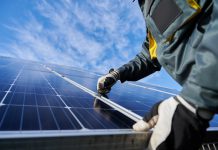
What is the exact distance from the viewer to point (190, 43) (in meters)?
2.21

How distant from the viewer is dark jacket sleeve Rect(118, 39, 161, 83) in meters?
3.85

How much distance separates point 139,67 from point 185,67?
1655 millimetres

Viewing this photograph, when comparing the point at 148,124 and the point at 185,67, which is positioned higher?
the point at 185,67

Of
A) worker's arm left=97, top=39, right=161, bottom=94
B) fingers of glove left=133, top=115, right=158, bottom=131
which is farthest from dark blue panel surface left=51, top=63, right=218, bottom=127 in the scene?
fingers of glove left=133, top=115, right=158, bottom=131

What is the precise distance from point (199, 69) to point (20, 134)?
1316mm

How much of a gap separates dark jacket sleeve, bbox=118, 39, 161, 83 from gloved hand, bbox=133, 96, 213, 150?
73.5 inches

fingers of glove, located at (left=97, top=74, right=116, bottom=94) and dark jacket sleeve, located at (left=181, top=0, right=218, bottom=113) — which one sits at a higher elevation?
dark jacket sleeve, located at (left=181, top=0, right=218, bottom=113)

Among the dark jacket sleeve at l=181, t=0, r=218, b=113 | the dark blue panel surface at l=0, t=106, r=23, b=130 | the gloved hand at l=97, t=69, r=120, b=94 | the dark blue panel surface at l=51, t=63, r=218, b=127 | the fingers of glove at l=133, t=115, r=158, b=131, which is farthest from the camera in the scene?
the dark blue panel surface at l=51, t=63, r=218, b=127

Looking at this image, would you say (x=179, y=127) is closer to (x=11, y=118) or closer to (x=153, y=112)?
(x=153, y=112)

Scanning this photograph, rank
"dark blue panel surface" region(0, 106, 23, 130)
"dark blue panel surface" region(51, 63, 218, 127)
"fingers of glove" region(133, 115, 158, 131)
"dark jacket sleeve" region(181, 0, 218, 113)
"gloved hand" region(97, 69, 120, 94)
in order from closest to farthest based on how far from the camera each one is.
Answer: "dark jacket sleeve" region(181, 0, 218, 113)
"dark blue panel surface" region(0, 106, 23, 130)
"fingers of glove" region(133, 115, 158, 131)
"gloved hand" region(97, 69, 120, 94)
"dark blue panel surface" region(51, 63, 218, 127)

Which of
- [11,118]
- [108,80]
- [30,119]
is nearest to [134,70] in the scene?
[108,80]

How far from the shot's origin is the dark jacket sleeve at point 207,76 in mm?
1774

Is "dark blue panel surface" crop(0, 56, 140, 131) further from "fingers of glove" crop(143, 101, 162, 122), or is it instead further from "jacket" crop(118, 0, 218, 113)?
"jacket" crop(118, 0, 218, 113)

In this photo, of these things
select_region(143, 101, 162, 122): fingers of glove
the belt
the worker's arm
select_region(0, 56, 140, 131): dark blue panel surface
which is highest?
the worker's arm
